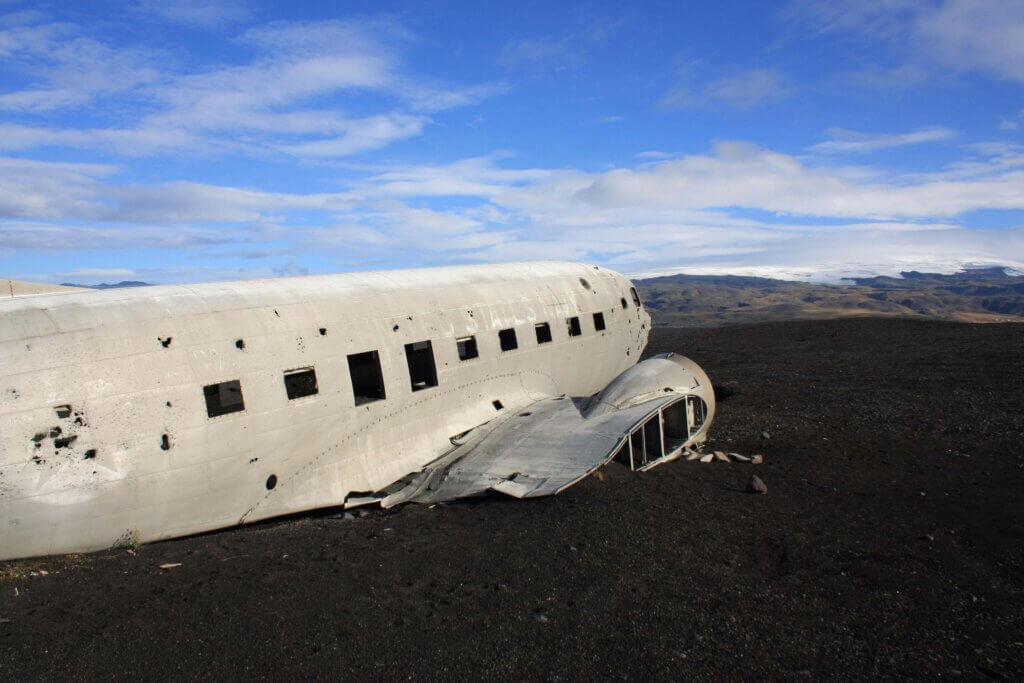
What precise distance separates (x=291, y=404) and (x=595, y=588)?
6377mm

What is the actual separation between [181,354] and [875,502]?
1249 centimetres

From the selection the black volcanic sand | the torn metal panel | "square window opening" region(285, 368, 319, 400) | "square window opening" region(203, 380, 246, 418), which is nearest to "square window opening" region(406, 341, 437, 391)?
the torn metal panel

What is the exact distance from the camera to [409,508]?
1250 cm

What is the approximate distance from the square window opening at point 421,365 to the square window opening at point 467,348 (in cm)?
82

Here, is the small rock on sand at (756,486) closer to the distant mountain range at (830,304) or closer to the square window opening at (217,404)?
the square window opening at (217,404)

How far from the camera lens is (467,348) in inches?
615

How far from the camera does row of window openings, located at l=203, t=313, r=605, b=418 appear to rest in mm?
11484

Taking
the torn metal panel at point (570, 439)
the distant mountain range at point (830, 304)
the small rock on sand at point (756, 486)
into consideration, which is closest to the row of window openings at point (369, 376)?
the torn metal panel at point (570, 439)

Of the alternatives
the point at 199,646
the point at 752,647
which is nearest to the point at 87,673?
the point at 199,646

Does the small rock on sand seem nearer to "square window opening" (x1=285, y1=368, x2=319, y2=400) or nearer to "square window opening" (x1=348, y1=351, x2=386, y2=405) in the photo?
"square window opening" (x1=348, y1=351, x2=386, y2=405)

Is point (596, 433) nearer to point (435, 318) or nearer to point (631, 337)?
point (435, 318)

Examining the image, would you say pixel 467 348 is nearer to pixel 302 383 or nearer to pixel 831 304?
pixel 302 383

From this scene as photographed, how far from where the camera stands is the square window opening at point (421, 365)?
48.1ft

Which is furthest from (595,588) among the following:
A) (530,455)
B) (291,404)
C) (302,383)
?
(302,383)
